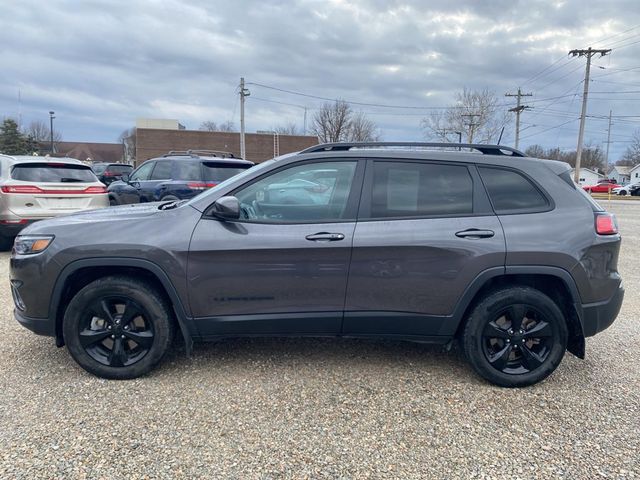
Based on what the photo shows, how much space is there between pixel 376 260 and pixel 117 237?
1823 millimetres

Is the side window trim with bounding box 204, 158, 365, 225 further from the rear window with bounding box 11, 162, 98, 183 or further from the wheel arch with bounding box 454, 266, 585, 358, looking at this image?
the rear window with bounding box 11, 162, 98, 183

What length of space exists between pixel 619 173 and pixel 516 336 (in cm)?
12609

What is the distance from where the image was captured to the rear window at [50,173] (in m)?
7.08

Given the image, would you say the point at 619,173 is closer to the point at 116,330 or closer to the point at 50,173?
the point at 50,173

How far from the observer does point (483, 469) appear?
2359 mm

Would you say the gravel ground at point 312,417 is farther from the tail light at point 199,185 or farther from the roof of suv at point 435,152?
the tail light at point 199,185

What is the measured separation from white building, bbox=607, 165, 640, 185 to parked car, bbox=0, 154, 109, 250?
118923mm

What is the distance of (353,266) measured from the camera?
3.09 metres

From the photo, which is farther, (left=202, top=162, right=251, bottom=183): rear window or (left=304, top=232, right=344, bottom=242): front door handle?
(left=202, top=162, right=251, bottom=183): rear window

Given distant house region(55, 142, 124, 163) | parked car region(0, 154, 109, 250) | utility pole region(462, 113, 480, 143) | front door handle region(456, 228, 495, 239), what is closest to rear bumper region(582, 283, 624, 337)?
front door handle region(456, 228, 495, 239)

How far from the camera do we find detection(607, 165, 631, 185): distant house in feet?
337

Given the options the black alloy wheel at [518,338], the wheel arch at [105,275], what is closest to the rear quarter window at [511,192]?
the black alloy wheel at [518,338]

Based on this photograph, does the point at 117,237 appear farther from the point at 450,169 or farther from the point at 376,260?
the point at 450,169

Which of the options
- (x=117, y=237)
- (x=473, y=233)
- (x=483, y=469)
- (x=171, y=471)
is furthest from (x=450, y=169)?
(x=171, y=471)
